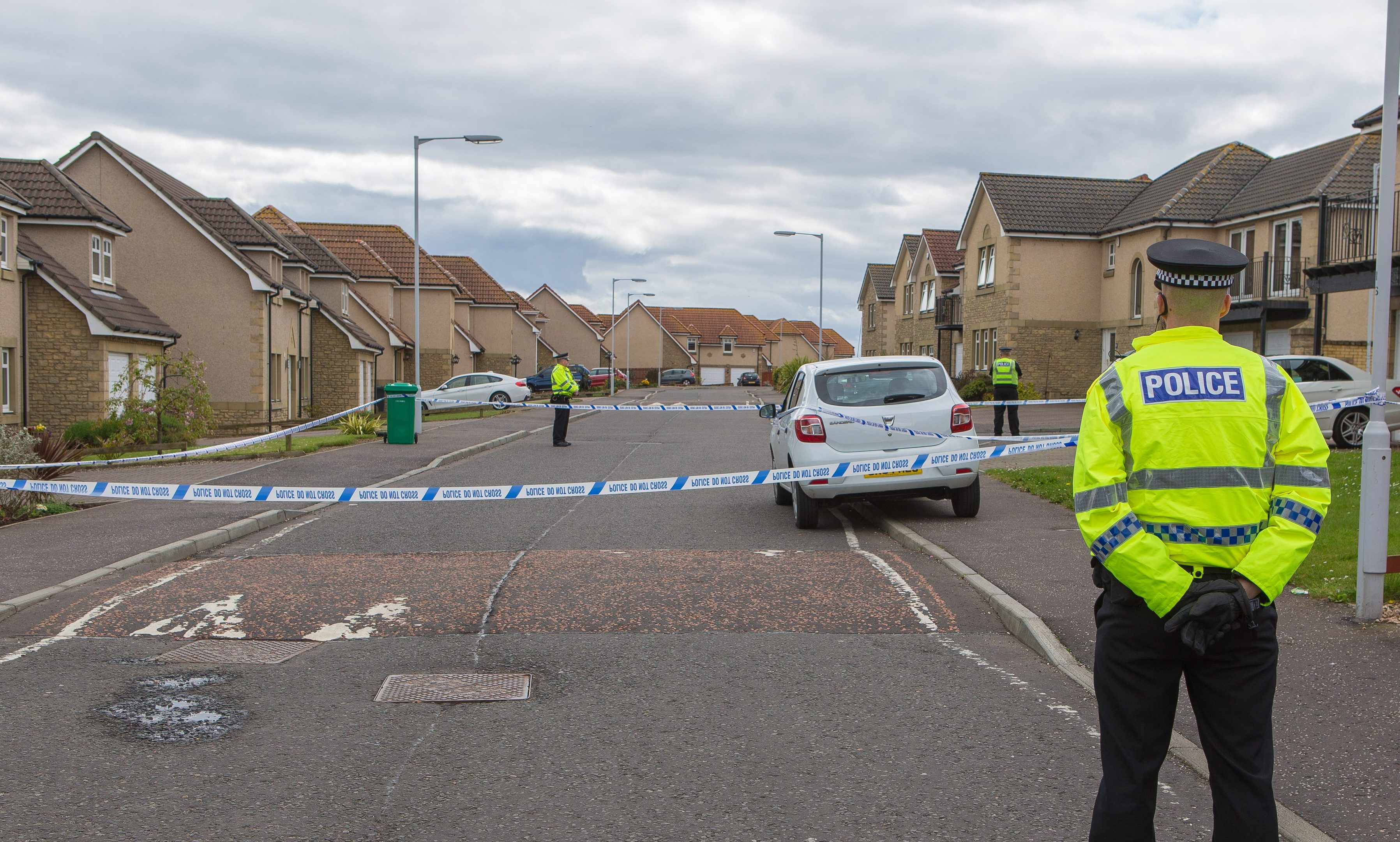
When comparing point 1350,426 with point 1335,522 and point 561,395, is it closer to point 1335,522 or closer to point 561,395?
point 1335,522

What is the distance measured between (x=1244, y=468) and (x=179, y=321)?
3488cm

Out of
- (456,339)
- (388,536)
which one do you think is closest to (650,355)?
(456,339)

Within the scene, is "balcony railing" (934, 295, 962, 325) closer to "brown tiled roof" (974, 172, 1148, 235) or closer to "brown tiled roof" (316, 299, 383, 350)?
"brown tiled roof" (974, 172, 1148, 235)

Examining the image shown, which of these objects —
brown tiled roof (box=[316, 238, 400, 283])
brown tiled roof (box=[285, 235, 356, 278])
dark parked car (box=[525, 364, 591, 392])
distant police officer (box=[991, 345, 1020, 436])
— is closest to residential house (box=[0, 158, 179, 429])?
brown tiled roof (box=[285, 235, 356, 278])

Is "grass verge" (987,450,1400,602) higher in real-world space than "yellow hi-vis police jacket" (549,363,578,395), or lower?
lower

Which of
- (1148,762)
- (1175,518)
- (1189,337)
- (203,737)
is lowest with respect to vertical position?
(203,737)

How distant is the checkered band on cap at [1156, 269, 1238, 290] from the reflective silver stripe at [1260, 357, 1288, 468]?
27 centimetres

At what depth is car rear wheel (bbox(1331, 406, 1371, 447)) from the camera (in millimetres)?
A: 16766

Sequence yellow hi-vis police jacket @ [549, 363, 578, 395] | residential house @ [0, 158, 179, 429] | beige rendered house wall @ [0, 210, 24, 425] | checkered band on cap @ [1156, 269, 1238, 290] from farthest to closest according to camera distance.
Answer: residential house @ [0, 158, 179, 429]
beige rendered house wall @ [0, 210, 24, 425]
yellow hi-vis police jacket @ [549, 363, 578, 395]
checkered band on cap @ [1156, 269, 1238, 290]

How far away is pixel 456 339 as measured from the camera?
207 feet

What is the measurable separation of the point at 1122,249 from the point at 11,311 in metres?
32.8

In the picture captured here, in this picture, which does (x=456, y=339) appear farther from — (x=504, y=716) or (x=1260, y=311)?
(x=504, y=716)

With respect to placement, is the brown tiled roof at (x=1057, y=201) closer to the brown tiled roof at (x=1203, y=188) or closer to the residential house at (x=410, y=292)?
the brown tiled roof at (x=1203, y=188)

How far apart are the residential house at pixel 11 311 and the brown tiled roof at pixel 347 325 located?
16.2 metres
